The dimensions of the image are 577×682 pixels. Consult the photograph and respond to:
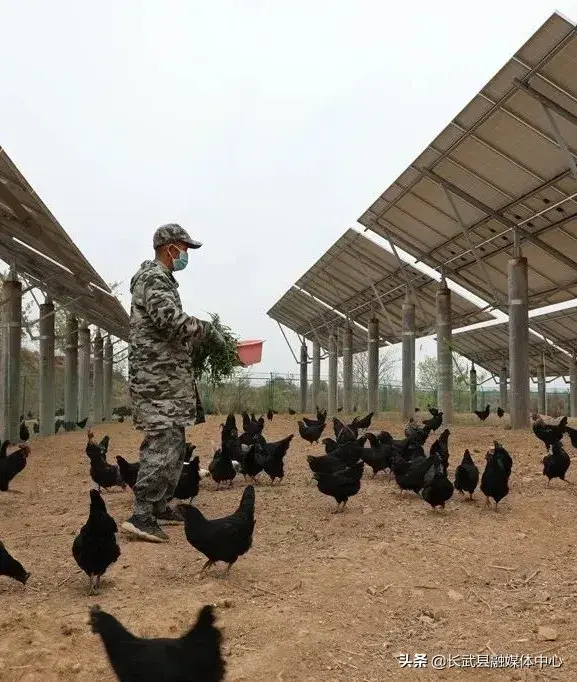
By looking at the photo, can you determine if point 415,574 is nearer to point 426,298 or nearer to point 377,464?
point 377,464

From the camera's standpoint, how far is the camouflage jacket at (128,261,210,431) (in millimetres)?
5082

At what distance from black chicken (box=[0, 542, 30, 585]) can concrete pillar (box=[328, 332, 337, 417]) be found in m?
25.7

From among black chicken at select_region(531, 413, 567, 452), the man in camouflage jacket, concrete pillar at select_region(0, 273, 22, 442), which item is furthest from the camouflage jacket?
concrete pillar at select_region(0, 273, 22, 442)

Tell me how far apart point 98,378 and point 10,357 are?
46.5ft

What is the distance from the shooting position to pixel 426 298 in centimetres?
2238

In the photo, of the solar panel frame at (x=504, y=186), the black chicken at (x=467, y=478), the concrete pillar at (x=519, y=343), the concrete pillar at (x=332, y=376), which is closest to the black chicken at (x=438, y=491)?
the black chicken at (x=467, y=478)

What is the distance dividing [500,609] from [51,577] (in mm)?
2982

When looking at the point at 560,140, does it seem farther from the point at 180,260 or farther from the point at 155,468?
the point at 155,468

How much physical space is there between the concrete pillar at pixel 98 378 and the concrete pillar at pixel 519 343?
56.8 ft

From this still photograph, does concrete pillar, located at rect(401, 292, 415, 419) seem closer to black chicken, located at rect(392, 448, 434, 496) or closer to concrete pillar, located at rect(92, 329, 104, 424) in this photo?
concrete pillar, located at rect(92, 329, 104, 424)

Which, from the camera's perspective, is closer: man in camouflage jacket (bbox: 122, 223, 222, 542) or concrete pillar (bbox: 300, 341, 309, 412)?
man in camouflage jacket (bbox: 122, 223, 222, 542)

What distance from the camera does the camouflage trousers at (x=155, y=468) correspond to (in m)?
5.09

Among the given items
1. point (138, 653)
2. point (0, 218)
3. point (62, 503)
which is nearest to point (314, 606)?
point (138, 653)

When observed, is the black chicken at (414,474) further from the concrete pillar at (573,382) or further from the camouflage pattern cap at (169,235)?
the concrete pillar at (573,382)
